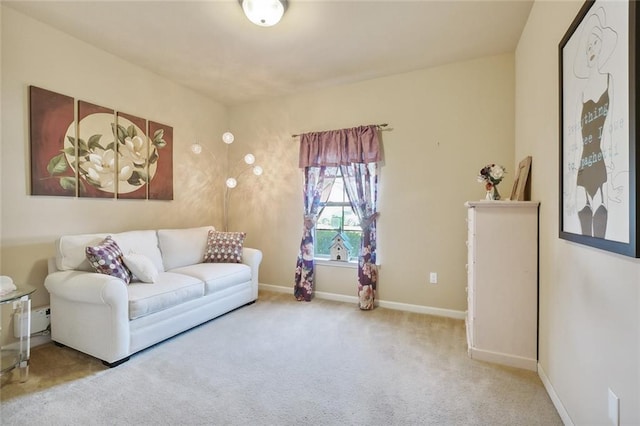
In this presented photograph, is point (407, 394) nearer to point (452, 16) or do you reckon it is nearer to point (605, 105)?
point (605, 105)

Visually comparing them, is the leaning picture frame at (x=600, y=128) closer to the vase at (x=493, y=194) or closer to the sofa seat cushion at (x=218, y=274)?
the vase at (x=493, y=194)

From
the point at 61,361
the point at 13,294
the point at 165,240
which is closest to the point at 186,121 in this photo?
the point at 165,240

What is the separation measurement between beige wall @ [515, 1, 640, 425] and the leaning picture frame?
11 cm

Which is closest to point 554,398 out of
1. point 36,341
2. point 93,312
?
point 93,312

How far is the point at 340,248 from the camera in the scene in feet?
12.6

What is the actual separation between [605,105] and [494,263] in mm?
1333

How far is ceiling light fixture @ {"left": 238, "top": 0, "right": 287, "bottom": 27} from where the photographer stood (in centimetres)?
214

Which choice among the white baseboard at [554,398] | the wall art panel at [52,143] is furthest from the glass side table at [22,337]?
the white baseboard at [554,398]

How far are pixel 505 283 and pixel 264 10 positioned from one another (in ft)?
8.88

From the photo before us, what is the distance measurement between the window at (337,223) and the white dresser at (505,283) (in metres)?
1.58

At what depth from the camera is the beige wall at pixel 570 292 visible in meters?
1.12

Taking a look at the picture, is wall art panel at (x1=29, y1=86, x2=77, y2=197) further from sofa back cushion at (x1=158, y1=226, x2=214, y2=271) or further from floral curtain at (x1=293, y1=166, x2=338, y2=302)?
floral curtain at (x1=293, y1=166, x2=338, y2=302)

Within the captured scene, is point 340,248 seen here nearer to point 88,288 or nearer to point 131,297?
point 131,297

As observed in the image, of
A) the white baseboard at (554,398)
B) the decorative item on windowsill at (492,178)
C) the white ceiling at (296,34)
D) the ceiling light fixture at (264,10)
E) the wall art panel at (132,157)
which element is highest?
the white ceiling at (296,34)
